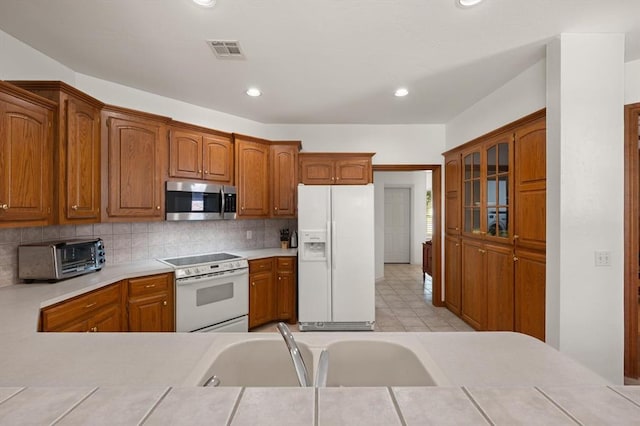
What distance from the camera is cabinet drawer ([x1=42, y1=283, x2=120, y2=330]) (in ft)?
5.56

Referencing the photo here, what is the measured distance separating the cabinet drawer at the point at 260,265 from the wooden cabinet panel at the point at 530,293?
2501 millimetres

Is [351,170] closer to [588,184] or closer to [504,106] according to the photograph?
[504,106]

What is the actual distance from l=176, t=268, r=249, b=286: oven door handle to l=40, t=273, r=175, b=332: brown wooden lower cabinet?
105mm

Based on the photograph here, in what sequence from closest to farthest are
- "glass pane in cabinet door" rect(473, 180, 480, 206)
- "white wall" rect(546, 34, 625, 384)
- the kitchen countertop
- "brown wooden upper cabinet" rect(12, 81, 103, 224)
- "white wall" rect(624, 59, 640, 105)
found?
the kitchen countertop
"white wall" rect(546, 34, 625, 384)
"brown wooden upper cabinet" rect(12, 81, 103, 224)
"white wall" rect(624, 59, 640, 105)
"glass pane in cabinet door" rect(473, 180, 480, 206)

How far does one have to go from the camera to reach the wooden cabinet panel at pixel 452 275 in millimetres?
3590

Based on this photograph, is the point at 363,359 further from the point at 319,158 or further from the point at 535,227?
the point at 319,158

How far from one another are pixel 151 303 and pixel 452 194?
11.9ft

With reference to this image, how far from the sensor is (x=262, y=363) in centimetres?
108

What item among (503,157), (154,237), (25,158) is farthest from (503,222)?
(25,158)

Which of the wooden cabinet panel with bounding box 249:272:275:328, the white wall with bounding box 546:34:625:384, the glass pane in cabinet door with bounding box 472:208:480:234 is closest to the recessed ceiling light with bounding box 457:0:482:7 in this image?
the white wall with bounding box 546:34:625:384

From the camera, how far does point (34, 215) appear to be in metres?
1.90

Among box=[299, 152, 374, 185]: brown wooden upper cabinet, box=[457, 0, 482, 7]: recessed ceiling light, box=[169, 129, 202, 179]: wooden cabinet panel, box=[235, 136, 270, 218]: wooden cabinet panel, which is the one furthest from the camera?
box=[299, 152, 374, 185]: brown wooden upper cabinet

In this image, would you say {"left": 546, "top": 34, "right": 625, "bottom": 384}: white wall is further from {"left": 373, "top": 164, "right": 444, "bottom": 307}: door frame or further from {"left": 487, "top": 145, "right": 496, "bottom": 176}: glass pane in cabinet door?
{"left": 373, "top": 164, "right": 444, "bottom": 307}: door frame

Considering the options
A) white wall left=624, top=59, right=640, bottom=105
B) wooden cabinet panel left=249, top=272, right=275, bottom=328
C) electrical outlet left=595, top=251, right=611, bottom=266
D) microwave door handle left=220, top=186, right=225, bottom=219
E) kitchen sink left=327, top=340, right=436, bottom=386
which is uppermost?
white wall left=624, top=59, right=640, bottom=105
